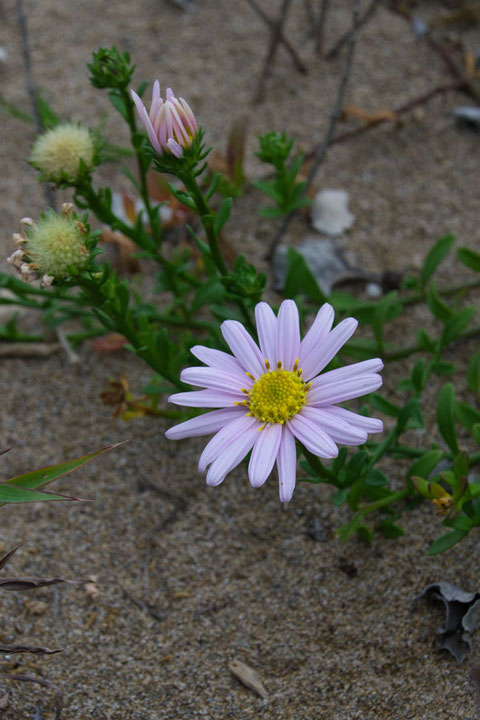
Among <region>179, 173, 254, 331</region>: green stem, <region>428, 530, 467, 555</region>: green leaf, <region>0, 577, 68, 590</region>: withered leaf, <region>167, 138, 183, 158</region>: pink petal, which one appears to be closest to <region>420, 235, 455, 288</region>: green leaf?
<region>179, 173, 254, 331</region>: green stem

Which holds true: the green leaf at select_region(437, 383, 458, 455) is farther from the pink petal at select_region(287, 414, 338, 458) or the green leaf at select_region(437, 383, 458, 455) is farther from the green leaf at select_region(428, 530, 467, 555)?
the pink petal at select_region(287, 414, 338, 458)

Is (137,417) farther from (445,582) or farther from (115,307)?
(445,582)

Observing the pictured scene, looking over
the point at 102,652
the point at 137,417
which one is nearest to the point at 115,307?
the point at 137,417

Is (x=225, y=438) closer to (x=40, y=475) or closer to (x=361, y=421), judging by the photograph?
(x=361, y=421)

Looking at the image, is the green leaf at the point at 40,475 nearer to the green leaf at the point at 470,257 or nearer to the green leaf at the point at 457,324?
the green leaf at the point at 457,324

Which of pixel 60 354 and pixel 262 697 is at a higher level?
pixel 60 354

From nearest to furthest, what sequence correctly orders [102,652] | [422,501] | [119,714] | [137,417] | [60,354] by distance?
1. [119,714]
2. [102,652]
3. [422,501]
4. [137,417]
5. [60,354]

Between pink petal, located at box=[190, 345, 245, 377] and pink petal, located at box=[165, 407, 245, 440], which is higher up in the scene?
pink petal, located at box=[190, 345, 245, 377]

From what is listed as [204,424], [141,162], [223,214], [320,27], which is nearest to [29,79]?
[141,162]
